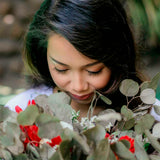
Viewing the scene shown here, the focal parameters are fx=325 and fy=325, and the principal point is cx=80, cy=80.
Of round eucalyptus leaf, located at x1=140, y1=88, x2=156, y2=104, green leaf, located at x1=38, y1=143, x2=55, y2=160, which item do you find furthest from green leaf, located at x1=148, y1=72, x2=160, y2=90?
green leaf, located at x1=38, y1=143, x2=55, y2=160

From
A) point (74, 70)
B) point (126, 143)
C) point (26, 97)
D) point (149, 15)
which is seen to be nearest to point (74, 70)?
point (74, 70)

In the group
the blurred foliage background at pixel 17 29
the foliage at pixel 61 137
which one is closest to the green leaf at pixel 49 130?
the foliage at pixel 61 137

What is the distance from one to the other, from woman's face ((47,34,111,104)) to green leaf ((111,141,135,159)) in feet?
0.99

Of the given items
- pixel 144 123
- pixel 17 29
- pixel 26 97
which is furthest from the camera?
pixel 17 29

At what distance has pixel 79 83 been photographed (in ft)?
2.78

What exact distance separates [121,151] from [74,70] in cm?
34

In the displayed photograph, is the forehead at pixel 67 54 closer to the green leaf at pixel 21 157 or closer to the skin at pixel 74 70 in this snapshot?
the skin at pixel 74 70

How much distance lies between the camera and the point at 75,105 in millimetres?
1116

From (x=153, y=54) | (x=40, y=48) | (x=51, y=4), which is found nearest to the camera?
(x=51, y=4)

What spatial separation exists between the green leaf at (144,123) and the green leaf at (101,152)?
0.45ft

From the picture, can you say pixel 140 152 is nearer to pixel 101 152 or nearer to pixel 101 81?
pixel 101 152

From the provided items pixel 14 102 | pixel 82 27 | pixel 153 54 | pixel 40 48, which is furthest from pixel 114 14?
pixel 153 54

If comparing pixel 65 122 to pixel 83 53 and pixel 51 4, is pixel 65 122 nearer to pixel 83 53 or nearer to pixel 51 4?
pixel 83 53

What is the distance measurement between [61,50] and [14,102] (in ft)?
1.66
